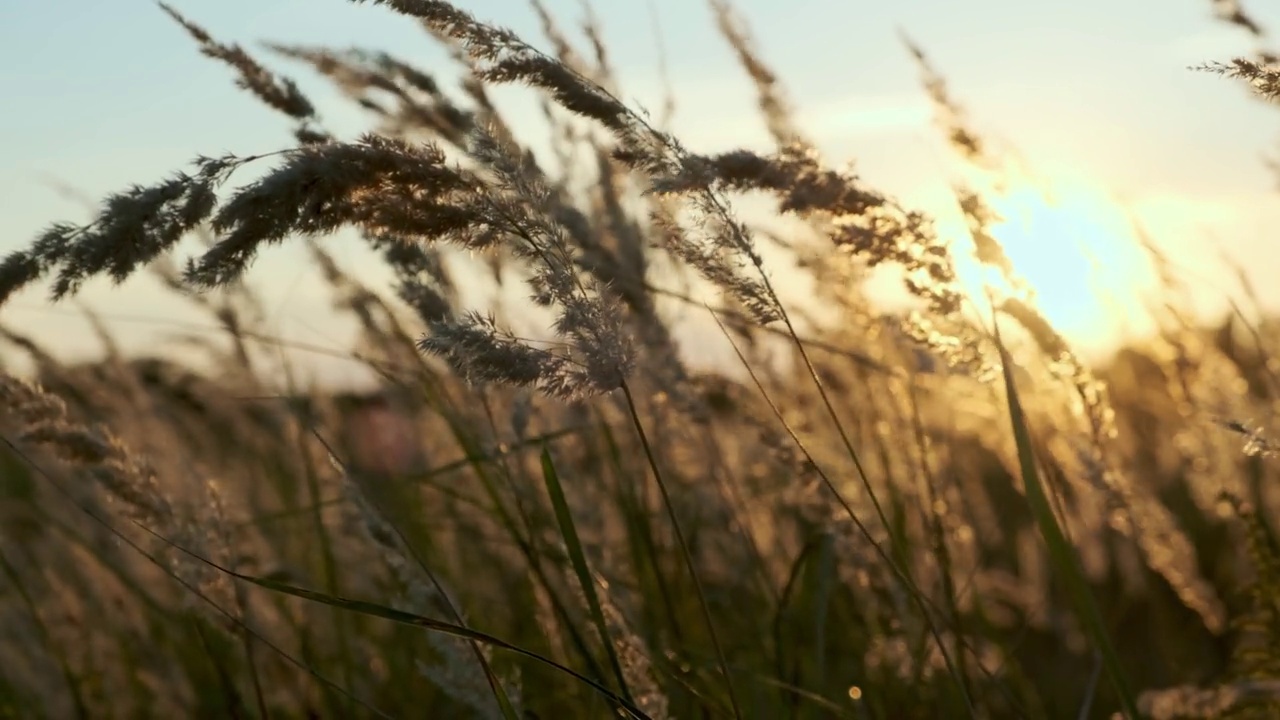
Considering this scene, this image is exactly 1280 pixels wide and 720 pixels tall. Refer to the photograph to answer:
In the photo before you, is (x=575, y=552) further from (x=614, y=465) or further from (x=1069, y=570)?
(x=614, y=465)

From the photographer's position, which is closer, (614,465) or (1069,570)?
(1069,570)

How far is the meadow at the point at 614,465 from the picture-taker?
1523 mm

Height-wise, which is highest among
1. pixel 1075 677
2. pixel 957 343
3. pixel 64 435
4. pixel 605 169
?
pixel 605 169

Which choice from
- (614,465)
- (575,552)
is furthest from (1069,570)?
(614,465)

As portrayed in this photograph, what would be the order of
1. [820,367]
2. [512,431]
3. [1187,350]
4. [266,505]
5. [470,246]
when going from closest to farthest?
→ 1. [470,246]
2. [512,431]
3. [1187,350]
4. [820,367]
5. [266,505]

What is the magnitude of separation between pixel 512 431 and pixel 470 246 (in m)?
1.01

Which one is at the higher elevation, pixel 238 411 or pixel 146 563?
pixel 238 411

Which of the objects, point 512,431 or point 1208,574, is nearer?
point 512,431

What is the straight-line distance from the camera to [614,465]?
9.36 ft

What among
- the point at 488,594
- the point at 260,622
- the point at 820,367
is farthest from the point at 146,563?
the point at 820,367

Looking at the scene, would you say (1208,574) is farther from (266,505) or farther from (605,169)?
(266,505)

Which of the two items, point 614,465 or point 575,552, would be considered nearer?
point 575,552

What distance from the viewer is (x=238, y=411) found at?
4.32m

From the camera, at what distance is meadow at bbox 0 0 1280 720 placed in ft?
5.00
